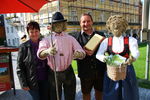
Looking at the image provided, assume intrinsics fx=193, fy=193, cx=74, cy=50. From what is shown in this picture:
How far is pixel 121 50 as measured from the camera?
2932mm

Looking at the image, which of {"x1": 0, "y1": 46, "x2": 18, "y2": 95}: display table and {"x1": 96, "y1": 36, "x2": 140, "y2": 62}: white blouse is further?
{"x1": 0, "y1": 46, "x2": 18, "y2": 95}: display table

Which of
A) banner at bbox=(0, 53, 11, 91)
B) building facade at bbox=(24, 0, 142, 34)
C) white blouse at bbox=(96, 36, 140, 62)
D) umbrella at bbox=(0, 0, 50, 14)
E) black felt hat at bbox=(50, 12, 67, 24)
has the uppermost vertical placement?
building facade at bbox=(24, 0, 142, 34)

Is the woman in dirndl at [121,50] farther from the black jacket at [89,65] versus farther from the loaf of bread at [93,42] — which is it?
the black jacket at [89,65]

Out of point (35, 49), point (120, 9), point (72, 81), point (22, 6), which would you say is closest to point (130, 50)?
point (72, 81)

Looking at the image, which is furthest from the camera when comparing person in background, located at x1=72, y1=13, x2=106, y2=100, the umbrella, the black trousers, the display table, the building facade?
the building facade

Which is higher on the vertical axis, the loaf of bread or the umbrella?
the umbrella

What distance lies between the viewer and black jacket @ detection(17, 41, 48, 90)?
3053 millimetres

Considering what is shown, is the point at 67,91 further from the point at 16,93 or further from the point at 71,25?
the point at 71,25

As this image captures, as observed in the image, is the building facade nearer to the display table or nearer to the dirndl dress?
the display table

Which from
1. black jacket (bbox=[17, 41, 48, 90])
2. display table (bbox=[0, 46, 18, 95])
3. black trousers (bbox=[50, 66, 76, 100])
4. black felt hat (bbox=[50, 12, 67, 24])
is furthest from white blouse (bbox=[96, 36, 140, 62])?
display table (bbox=[0, 46, 18, 95])

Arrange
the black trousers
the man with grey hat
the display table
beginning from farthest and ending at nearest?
the display table < the black trousers < the man with grey hat

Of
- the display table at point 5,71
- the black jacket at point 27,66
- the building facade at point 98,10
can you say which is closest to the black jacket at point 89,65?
the black jacket at point 27,66

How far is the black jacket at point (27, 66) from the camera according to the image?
10.0 feet

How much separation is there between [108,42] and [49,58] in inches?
37.6
